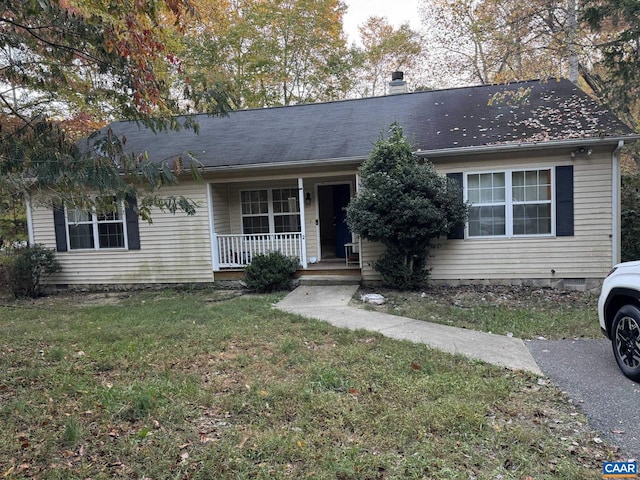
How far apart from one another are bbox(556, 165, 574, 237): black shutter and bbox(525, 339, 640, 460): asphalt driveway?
12.1ft

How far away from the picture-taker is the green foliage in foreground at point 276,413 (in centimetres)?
262

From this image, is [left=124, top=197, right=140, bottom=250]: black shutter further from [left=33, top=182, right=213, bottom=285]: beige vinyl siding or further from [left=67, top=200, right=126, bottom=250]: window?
[left=67, top=200, right=126, bottom=250]: window

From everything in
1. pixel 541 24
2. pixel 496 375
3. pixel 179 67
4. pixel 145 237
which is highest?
pixel 541 24

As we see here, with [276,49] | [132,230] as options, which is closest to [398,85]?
[132,230]

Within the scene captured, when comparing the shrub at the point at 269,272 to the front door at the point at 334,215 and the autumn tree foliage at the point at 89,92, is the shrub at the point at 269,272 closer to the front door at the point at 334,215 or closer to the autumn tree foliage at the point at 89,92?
the front door at the point at 334,215

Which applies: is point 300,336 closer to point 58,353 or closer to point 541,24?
point 58,353

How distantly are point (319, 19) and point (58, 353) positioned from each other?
20.7m

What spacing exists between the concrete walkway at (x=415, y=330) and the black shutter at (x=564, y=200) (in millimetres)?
3984

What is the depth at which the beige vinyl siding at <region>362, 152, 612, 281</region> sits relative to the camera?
8.00 m

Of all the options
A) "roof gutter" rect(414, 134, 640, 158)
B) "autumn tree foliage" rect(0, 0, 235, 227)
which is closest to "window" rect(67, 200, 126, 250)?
"autumn tree foliage" rect(0, 0, 235, 227)

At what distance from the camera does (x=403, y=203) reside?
7.68 meters

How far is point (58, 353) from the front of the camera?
191 inches

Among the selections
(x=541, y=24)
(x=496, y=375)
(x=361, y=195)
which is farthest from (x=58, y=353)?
(x=541, y=24)

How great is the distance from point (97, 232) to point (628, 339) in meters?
10.6
